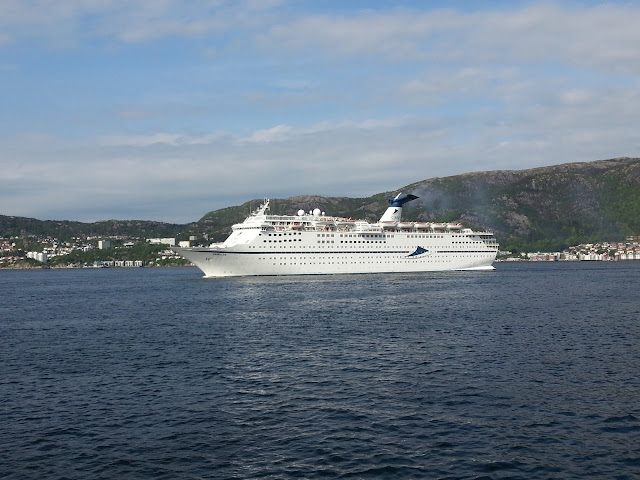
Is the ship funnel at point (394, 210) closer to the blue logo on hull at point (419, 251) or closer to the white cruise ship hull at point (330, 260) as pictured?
the white cruise ship hull at point (330, 260)

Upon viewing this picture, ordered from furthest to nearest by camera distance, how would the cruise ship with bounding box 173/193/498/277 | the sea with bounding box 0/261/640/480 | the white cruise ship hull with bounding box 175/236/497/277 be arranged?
1. the cruise ship with bounding box 173/193/498/277
2. the white cruise ship hull with bounding box 175/236/497/277
3. the sea with bounding box 0/261/640/480

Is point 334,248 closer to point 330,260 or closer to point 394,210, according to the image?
point 330,260

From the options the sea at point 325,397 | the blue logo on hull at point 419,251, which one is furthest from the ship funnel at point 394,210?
the sea at point 325,397

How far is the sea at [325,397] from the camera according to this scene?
1609 cm

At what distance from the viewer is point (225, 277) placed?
9731cm

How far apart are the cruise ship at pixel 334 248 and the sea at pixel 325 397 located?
46992 millimetres

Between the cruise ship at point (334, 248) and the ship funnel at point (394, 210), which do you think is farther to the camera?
the ship funnel at point (394, 210)

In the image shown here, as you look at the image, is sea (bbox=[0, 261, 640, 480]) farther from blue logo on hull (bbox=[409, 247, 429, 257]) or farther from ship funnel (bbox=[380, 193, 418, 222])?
ship funnel (bbox=[380, 193, 418, 222])

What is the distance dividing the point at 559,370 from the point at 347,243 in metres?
75.0

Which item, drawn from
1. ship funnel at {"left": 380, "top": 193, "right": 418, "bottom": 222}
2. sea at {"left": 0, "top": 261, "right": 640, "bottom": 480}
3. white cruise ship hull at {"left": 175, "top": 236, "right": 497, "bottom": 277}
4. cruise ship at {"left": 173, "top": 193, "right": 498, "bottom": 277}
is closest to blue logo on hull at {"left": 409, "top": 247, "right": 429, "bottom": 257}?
cruise ship at {"left": 173, "top": 193, "right": 498, "bottom": 277}

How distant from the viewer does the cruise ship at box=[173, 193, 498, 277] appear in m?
91.8

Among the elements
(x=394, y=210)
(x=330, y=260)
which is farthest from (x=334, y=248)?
Result: (x=394, y=210)

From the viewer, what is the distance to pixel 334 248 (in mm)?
99062

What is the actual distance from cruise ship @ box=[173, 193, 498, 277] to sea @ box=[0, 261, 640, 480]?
47.0 m
